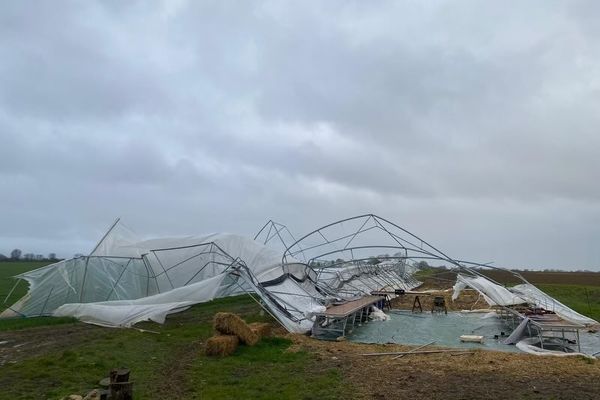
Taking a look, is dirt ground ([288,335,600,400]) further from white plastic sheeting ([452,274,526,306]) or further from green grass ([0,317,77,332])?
green grass ([0,317,77,332])

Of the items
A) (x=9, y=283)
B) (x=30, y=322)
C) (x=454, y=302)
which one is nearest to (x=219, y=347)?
(x=30, y=322)

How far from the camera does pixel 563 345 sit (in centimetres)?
1269

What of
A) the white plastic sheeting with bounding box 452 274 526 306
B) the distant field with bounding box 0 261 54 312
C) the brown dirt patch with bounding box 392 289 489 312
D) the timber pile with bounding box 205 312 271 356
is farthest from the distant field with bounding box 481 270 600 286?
the timber pile with bounding box 205 312 271 356

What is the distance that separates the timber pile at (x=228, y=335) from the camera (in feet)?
34.3

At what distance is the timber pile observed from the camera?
10.4 meters

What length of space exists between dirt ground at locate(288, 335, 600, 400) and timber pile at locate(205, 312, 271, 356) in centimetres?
129

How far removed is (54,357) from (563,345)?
1144cm

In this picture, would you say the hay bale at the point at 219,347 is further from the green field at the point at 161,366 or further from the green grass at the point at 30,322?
the green grass at the point at 30,322

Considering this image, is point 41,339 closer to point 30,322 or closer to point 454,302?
point 30,322

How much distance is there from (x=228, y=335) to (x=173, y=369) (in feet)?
6.18

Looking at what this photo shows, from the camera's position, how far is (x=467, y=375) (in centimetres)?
872

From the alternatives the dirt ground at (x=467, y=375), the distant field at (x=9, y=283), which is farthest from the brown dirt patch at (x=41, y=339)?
the distant field at (x=9, y=283)

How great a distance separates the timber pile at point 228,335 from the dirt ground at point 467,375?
1288mm

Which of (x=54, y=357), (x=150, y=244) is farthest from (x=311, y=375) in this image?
(x=150, y=244)
